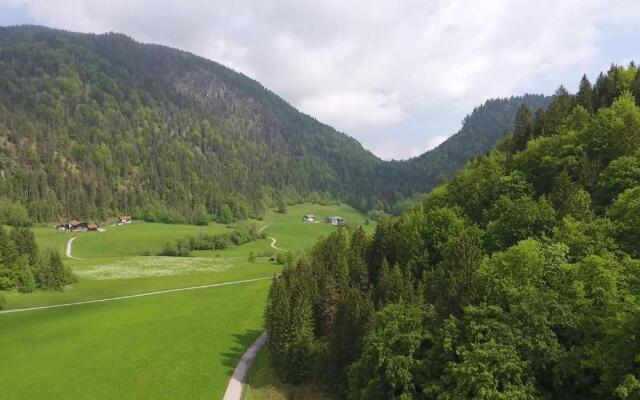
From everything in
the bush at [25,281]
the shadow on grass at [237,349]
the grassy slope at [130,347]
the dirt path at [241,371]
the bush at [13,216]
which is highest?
the bush at [13,216]

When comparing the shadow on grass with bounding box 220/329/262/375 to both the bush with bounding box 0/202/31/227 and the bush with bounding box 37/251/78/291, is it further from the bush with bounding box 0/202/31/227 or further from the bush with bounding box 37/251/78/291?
the bush with bounding box 0/202/31/227

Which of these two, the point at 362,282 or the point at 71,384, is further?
the point at 362,282

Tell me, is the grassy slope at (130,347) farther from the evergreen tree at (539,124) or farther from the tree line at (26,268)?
the evergreen tree at (539,124)

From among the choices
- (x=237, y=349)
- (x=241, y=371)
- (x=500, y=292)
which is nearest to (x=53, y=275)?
(x=237, y=349)

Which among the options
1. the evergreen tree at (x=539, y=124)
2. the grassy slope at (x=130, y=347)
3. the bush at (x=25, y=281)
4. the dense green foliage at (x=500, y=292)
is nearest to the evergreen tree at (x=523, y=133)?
the evergreen tree at (x=539, y=124)

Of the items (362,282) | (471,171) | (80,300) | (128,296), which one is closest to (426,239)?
(362,282)

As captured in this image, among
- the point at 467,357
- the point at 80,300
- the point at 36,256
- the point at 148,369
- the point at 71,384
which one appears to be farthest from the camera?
the point at 36,256

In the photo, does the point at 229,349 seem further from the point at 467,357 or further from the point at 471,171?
the point at 471,171
